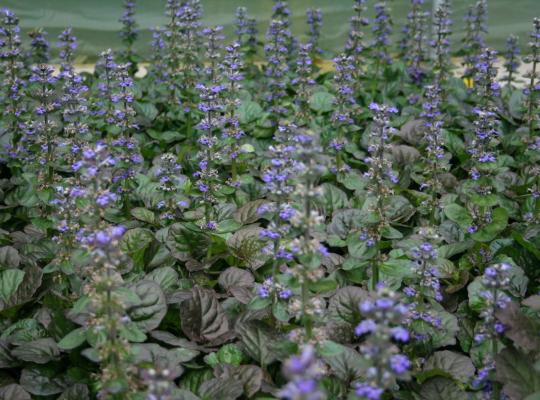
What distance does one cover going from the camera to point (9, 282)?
176 inches

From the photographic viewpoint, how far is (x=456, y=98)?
24.9ft

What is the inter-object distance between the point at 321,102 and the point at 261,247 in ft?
9.40

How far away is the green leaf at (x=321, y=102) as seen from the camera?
7.16 m

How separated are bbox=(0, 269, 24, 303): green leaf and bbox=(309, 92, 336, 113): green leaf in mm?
3522

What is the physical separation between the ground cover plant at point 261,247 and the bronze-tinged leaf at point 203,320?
11 millimetres

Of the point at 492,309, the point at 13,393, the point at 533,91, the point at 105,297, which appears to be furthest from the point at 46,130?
the point at 533,91

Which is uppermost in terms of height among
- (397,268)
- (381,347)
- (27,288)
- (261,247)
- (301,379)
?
(301,379)

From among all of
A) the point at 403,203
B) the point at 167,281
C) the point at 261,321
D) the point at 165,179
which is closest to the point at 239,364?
the point at 261,321

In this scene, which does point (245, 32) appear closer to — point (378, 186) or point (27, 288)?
point (378, 186)

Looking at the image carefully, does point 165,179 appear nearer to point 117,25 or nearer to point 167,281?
point 167,281

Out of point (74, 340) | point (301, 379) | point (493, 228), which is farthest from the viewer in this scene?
point (493, 228)

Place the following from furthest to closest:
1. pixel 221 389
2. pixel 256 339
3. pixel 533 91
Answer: pixel 533 91
pixel 256 339
pixel 221 389

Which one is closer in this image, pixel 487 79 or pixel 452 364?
pixel 452 364

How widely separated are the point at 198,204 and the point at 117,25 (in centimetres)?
653
